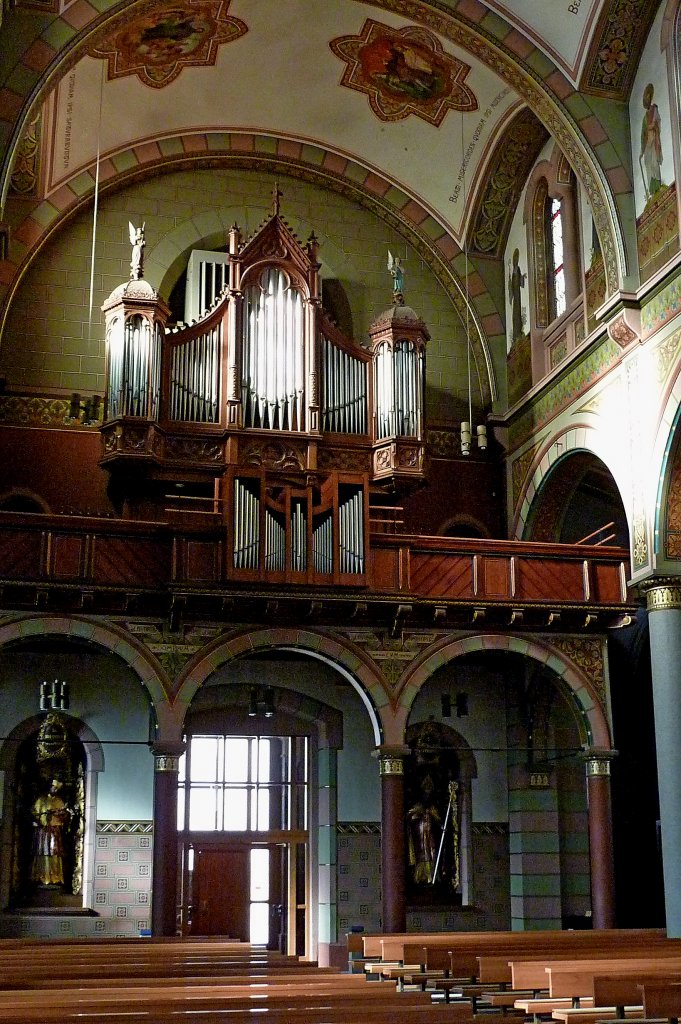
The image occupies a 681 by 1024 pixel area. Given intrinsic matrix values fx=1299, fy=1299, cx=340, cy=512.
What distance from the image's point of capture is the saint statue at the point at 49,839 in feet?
65.1

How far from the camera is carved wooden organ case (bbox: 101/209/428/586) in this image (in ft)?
62.4

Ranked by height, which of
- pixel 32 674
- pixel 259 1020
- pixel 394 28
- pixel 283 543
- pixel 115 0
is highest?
pixel 394 28

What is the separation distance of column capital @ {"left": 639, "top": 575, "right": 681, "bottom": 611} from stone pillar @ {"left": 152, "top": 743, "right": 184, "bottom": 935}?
21.5 ft

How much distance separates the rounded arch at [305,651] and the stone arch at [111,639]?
0.48 meters

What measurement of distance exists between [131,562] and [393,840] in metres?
5.18

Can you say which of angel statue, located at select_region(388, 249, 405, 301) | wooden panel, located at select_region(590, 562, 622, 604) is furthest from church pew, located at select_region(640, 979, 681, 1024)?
angel statue, located at select_region(388, 249, 405, 301)

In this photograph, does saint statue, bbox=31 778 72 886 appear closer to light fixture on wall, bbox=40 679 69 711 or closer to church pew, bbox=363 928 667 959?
light fixture on wall, bbox=40 679 69 711

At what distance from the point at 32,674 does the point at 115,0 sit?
9976 mm

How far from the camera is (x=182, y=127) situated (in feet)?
72.7

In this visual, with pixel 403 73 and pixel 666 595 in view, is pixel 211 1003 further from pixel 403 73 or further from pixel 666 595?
pixel 403 73

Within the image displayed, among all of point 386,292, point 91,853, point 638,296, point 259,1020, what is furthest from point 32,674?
point 259,1020

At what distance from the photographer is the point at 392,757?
59.5 ft

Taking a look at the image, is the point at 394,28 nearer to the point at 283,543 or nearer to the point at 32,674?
the point at 283,543

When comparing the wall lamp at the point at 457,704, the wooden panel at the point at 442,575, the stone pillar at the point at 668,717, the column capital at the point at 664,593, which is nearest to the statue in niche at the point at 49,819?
the wall lamp at the point at 457,704
